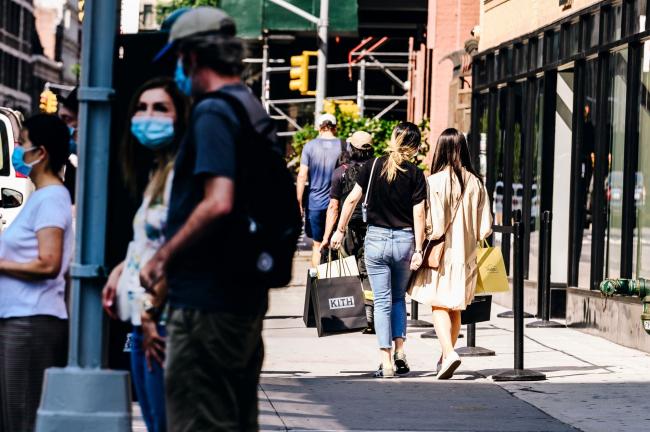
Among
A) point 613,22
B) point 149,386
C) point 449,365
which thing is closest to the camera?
point 149,386

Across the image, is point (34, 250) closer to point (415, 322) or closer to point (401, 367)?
point (401, 367)

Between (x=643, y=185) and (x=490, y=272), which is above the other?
(x=643, y=185)

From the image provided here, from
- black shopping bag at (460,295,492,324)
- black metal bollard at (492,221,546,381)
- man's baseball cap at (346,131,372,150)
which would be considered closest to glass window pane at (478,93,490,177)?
man's baseball cap at (346,131,372,150)

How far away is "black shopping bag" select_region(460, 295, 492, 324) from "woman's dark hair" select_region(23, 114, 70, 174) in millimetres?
5575

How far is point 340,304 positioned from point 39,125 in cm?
512

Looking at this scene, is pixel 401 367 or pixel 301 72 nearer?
pixel 401 367

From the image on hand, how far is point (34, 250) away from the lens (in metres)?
6.39

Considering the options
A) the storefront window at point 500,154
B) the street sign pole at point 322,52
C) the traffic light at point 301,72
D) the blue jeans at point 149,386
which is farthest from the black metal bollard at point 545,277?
the traffic light at point 301,72

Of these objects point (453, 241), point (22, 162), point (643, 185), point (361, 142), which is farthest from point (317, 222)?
point (22, 162)

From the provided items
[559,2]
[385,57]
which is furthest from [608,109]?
[385,57]

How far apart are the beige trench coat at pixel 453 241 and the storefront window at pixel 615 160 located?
10.6 ft

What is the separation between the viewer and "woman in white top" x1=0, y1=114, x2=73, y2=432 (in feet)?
20.8

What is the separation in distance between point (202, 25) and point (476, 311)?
7.02 m

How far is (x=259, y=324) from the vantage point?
5.08 meters
